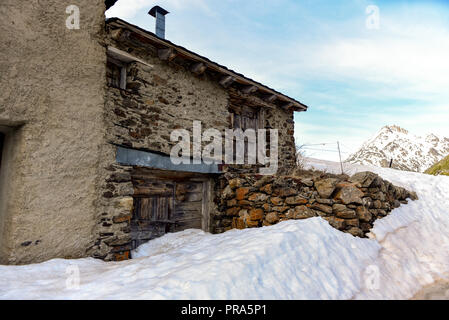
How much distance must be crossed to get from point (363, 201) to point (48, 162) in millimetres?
5002

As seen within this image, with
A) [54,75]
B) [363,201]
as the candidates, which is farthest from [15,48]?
[363,201]

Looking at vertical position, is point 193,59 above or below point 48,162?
above

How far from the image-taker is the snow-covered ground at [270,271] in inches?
96.8

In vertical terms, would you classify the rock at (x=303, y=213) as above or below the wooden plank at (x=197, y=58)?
below

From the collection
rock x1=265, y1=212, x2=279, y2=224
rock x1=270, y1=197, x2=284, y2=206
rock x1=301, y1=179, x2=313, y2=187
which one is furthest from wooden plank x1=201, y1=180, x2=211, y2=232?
rock x1=301, y1=179, x2=313, y2=187

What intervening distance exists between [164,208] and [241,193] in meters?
1.72

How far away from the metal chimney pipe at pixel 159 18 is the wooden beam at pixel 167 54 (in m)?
1.57

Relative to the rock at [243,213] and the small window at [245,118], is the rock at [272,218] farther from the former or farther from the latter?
the small window at [245,118]

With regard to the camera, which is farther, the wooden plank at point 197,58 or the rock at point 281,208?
the rock at point 281,208

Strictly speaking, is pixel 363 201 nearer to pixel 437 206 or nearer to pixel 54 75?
pixel 437 206

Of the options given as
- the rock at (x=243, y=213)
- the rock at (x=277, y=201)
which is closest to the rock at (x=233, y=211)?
the rock at (x=243, y=213)

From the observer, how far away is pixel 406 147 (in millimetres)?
84250

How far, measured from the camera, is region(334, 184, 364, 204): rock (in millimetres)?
A: 4395

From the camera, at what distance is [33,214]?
3.37 meters
